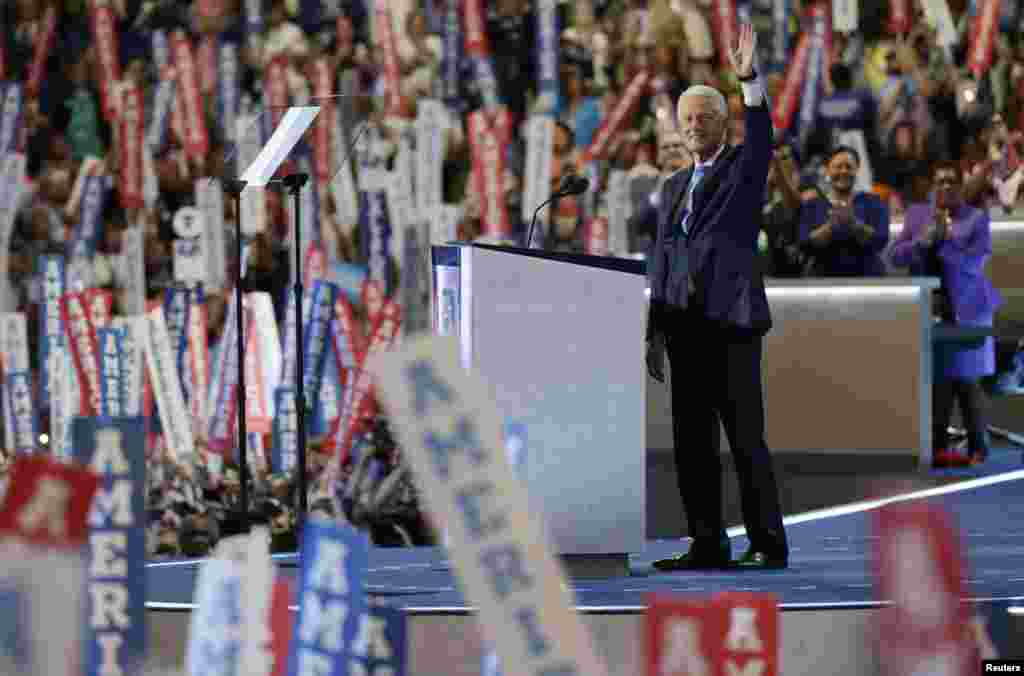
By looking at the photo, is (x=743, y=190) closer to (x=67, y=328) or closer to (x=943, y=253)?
(x=943, y=253)

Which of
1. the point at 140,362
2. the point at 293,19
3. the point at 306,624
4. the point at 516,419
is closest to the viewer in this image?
the point at 306,624

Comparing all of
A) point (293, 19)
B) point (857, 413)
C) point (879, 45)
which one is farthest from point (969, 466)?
point (293, 19)

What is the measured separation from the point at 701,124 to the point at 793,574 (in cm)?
109

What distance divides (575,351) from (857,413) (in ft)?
14.2

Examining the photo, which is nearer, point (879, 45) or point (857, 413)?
point (857, 413)

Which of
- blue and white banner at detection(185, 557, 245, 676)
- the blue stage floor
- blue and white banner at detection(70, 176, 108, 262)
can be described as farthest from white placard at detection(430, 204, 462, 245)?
blue and white banner at detection(185, 557, 245, 676)

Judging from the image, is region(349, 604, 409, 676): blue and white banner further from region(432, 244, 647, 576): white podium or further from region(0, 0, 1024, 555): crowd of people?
region(0, 0, 1024, 555): crowd of people

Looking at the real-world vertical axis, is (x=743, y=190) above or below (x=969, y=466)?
above

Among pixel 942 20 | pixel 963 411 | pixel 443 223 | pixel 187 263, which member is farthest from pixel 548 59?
pixel 963 411

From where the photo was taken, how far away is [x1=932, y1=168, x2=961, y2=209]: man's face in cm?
861

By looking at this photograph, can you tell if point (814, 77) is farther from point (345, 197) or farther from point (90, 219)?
point (90, 219)

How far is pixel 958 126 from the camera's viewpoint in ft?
33.7

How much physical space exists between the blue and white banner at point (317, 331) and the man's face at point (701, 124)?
396cm

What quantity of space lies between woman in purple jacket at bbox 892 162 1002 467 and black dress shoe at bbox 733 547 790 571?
139 inches
